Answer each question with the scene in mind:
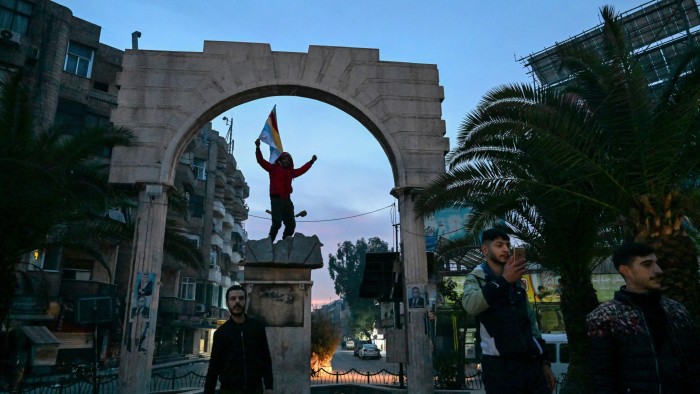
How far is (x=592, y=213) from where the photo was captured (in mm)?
9203

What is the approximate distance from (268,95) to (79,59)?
58.9ft

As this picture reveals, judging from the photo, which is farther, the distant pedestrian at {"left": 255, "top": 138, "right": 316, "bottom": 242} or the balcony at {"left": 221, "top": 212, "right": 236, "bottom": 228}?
the balcony at {"left": 221, "top": 212, "right": 236, "bottom": 228}

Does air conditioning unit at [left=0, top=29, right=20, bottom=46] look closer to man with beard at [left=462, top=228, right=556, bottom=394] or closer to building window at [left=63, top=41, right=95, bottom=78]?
building window at [left=63, top=41, right=95, bottom=78]

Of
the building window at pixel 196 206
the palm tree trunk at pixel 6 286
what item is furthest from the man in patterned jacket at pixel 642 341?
the building window at pixel 196 206

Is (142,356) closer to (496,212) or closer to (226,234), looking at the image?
(496,212)

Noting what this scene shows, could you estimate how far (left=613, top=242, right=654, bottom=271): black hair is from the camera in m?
2.83

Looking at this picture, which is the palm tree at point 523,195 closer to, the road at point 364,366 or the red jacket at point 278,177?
the red jacket at point 278,177

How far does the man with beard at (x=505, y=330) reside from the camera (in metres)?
2.96

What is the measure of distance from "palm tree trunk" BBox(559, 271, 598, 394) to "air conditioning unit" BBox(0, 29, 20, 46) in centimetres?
2416

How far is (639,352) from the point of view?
259 cm

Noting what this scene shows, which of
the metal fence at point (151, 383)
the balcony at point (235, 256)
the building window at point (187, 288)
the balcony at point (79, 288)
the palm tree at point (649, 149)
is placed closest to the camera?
the palm tree at point (649, 149)

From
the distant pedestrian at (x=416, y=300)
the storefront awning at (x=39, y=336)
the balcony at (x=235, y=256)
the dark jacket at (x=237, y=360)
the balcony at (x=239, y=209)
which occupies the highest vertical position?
the balcony at (x=239, y=209)

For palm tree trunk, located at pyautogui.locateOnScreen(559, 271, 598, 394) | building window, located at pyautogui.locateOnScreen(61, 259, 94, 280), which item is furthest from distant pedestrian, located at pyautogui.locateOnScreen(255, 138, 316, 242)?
building window, located at pyautogui.locateOnScreen(61, 259, 94, 280)

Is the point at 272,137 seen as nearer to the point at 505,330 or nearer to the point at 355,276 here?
the point at 505,330
